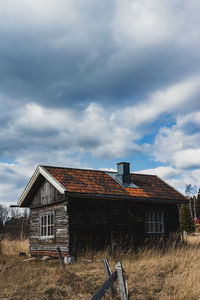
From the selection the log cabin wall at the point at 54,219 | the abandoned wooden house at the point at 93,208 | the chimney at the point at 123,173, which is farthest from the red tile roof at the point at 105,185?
the log cabin wall at the point at 54,219

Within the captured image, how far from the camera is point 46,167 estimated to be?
15.6 m

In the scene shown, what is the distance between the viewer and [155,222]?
16.5 m

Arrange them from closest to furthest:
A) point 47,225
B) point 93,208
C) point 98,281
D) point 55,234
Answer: point 98,281 < point 93,208 < point 55,234 < point 47,225

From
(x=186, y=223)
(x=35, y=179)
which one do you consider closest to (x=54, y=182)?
(x=35, y=179)

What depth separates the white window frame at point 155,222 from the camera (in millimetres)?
16267

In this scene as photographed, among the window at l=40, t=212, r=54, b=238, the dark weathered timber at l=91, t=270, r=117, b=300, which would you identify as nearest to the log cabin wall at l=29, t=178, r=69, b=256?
the window at l=40, t=212, r=54, b=238

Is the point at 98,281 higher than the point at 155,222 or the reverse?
the reverse

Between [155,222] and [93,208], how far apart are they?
3.96m

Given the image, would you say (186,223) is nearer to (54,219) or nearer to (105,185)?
(105,185)

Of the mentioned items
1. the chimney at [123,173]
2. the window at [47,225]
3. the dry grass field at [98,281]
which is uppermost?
the chimney at [123,173]

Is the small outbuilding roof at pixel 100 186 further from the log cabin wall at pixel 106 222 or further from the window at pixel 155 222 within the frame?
the window at pixel 155 222

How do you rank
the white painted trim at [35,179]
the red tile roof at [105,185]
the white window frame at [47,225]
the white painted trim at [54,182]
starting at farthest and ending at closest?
the white window frame at [47,225] → the red tile roof at [105,185] → the white painted trim at [35,179] → the white painted trim at [54,182]

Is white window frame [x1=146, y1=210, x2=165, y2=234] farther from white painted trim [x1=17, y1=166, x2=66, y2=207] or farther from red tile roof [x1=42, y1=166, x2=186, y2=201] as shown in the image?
white painted trim [x1=17, y1=166, x2=66, y2=207]

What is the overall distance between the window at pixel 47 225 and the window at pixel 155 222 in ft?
15.9
